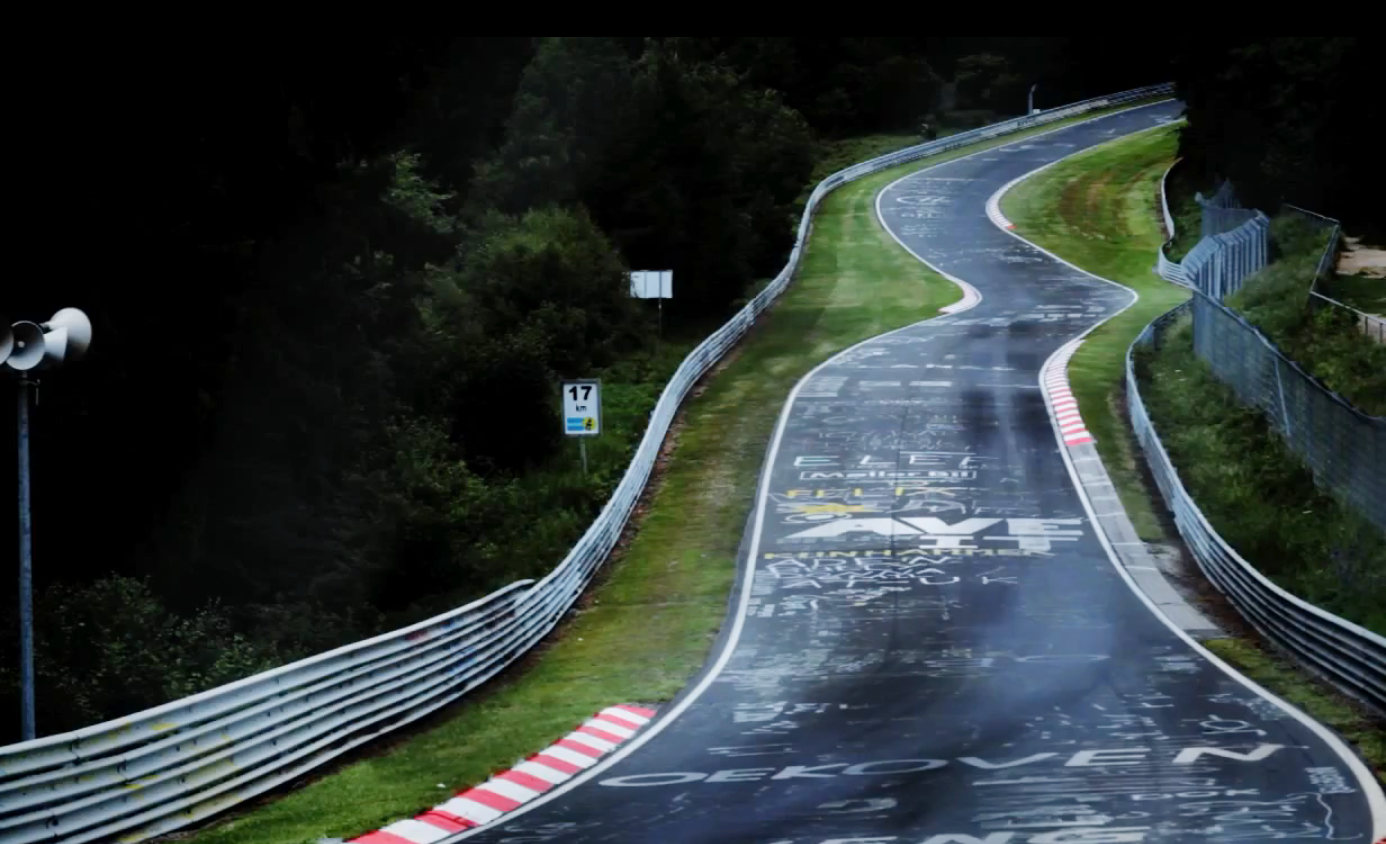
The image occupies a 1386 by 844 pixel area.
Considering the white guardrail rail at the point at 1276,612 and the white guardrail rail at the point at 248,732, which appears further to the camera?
the white guardrail rail at the point at 1276,612

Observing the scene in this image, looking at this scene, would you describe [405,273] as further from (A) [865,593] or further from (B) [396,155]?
(B) [396,155]

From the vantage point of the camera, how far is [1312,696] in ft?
78.2

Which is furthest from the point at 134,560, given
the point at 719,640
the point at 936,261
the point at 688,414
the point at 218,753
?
the point at 936,261

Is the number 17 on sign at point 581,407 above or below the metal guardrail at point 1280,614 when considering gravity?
above

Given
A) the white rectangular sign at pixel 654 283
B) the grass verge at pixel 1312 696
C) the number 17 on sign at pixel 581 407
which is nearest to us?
the grass verge at pixel 1312 696

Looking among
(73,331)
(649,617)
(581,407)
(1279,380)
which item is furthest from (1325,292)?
(73,331)

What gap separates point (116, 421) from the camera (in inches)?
1069

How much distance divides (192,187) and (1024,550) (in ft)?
55.4

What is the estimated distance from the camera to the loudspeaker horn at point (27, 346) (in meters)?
15.4

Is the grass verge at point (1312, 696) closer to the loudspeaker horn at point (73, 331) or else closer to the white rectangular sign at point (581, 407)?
the loudspeaker horn at point (73, 331)

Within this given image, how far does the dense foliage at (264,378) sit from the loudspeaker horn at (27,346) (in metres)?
6.08

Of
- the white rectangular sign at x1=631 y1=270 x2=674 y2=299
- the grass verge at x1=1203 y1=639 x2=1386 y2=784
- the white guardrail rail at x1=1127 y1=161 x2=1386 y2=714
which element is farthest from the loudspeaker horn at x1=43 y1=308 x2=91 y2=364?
the white rectangular sign at x1=631 y1=270 x2=674 y2=299

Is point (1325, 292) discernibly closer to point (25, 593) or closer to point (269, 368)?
point (269, 368)

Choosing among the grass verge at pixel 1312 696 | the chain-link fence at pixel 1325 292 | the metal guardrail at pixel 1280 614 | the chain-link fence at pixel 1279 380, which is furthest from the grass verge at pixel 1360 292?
the grass verge at pixel 1312 696
